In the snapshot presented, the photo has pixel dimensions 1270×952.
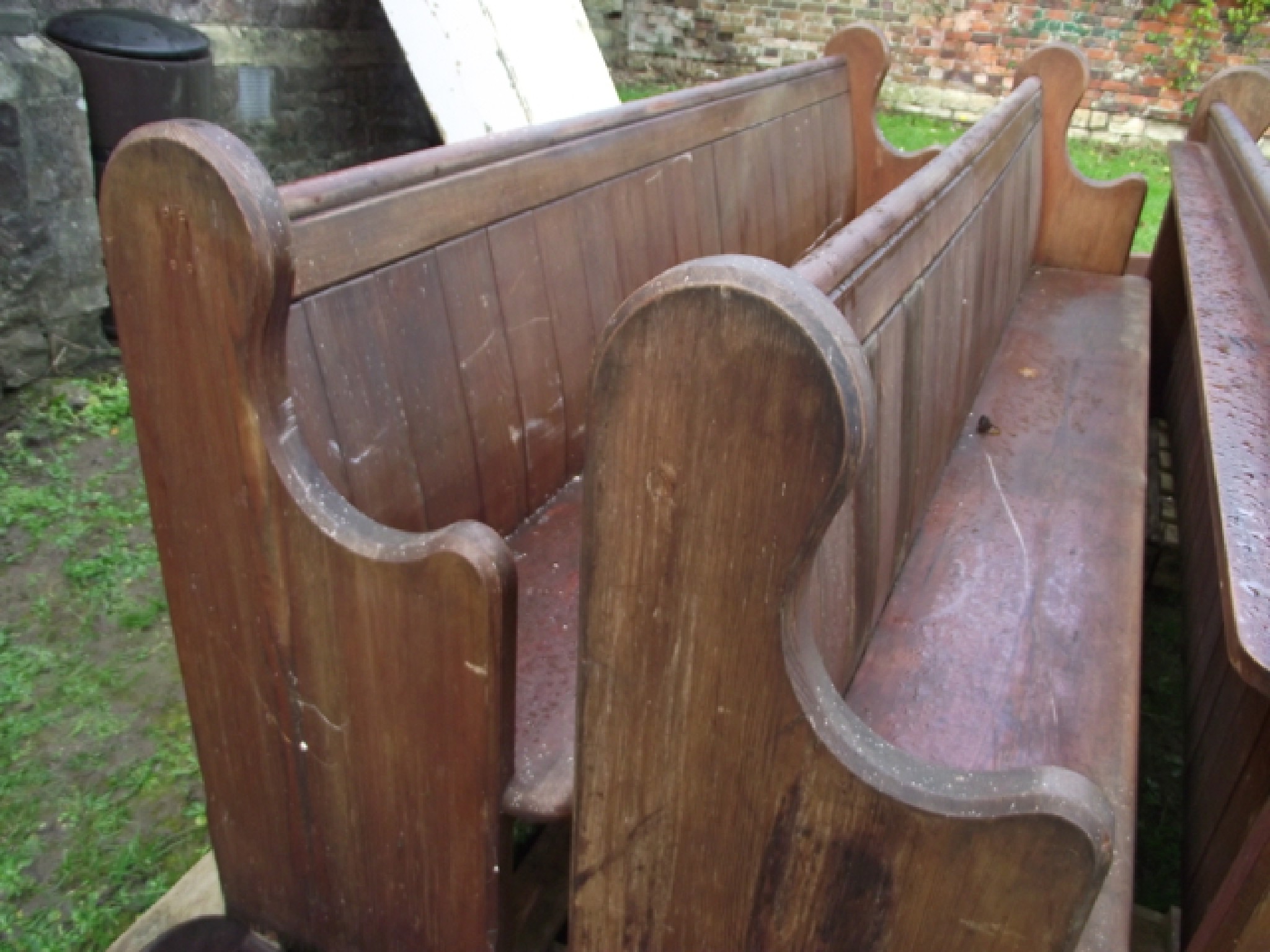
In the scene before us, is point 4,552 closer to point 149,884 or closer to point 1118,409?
point 149,884

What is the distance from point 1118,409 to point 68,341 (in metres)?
3.45

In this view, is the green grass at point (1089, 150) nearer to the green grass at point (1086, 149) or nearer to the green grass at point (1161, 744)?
the green grass at point (1086, 149)

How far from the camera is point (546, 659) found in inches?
62.5

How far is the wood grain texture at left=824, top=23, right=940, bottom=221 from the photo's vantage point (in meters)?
3.78

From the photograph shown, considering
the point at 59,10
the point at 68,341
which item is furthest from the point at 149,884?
the point at 59,10

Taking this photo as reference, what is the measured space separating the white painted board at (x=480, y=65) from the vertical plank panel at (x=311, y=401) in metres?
3.64

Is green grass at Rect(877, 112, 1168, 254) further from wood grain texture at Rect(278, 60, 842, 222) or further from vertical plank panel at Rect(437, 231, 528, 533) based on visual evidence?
vertical plank panel at Rect(437, 231, 528, 533)

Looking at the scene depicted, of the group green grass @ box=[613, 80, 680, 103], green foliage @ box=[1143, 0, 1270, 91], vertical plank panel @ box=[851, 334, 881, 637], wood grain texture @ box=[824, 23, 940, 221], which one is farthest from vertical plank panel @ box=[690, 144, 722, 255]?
green foliage @ box=[1143, 0, 1270, 91]

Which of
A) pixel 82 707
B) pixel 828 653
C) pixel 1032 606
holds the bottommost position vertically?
pixel 82 707

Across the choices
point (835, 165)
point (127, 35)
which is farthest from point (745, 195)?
point (127, 35)

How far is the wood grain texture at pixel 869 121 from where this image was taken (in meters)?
3.78

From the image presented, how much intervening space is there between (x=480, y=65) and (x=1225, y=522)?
454cm

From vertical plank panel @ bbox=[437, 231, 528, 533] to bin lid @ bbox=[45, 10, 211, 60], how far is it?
8.94ft

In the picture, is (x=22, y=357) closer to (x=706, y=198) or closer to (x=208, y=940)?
(x=706, y=198)
